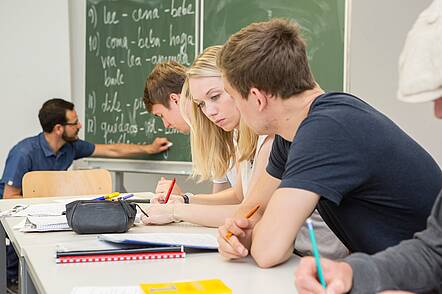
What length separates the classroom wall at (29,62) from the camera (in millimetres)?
4391

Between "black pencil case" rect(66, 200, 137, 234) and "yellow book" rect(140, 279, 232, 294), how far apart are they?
618mm

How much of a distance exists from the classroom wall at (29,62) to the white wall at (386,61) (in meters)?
2.45

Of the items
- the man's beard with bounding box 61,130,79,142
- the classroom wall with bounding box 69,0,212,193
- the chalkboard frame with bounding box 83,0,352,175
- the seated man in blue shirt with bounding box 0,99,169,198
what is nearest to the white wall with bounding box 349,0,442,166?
the chalkboard frame with bounding box 83,0,352,175

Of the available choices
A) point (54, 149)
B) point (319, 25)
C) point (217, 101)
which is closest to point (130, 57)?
point (54, 149)

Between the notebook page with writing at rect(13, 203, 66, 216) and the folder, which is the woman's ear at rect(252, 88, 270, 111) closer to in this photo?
the folder

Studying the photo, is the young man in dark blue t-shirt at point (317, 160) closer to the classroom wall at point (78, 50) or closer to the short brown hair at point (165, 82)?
the short brown hair at point (165, 82)

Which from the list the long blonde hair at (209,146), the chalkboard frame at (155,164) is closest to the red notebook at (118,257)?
the long blonde hair at (209,146)

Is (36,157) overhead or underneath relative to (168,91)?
underneath

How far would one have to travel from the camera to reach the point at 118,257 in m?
1.55

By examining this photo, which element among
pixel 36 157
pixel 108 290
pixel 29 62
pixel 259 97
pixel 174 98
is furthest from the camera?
pixel 29 62

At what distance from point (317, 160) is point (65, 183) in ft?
7.46

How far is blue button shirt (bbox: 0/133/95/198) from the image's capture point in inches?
154

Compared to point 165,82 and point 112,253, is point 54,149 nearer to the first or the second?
point 165,82

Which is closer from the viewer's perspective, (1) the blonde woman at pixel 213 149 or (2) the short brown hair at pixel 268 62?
(2) the short brown hair at pixel 268 62
